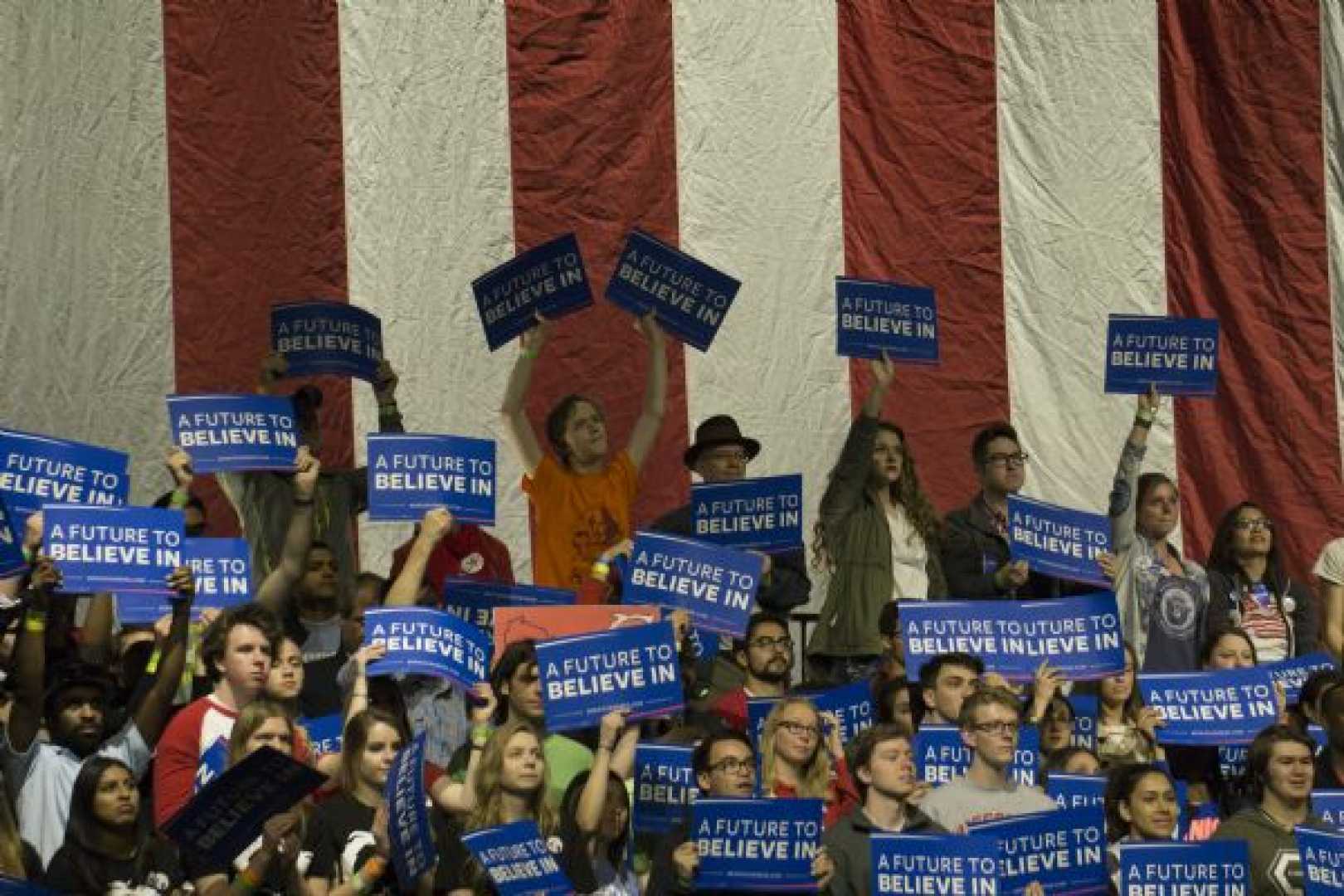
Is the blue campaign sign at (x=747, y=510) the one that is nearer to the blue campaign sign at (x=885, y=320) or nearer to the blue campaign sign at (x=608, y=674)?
the blue campaign sign at (x=885, y=320)

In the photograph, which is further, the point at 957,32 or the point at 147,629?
the point at 957,32

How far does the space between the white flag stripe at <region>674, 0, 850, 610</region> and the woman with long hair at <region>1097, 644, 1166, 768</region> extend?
2736mm

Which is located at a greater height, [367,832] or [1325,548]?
[1325,548]

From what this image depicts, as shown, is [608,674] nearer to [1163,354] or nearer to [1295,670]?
[1295,670]

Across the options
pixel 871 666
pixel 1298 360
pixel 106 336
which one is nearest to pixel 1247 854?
pixel 871 666

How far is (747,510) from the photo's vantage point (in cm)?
1199

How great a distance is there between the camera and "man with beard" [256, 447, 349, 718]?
11.3m

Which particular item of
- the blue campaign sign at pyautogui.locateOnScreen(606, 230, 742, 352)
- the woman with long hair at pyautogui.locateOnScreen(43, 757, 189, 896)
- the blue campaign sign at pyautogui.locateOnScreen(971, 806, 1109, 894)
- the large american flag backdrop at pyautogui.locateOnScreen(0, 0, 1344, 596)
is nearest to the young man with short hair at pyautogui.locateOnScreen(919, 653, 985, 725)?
the blue campaign sign at pyautogui.locateOnScreen(971, 806, 1109, 894)

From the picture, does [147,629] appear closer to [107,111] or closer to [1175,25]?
[107,111]

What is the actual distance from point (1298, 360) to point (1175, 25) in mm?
1655

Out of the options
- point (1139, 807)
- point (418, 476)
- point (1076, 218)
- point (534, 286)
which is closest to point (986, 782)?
point (1139, 807)

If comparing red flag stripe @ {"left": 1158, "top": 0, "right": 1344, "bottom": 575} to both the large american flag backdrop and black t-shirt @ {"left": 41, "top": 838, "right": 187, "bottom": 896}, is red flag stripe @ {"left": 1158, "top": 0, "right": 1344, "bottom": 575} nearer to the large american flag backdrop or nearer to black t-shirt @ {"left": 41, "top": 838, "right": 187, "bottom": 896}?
the large american flag backdrop

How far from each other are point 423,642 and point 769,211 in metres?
4.78

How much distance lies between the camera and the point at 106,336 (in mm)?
14086
